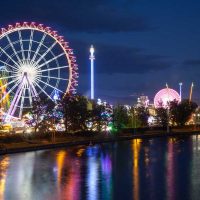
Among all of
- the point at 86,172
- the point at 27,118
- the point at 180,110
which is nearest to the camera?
the point at 86,172

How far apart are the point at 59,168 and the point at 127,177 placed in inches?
196

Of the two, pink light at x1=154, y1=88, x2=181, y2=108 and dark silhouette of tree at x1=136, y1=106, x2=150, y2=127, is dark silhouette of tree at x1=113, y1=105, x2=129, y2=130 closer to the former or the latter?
dark silhouette of tree at x1=136, y1=106, x2=150, y2=127

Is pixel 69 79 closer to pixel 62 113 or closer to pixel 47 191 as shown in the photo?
pixel 62 113

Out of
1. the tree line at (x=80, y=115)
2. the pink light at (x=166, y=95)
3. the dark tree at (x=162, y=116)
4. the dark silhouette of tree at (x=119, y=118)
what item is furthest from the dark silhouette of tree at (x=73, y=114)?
the pink light at (x=166, y=95)

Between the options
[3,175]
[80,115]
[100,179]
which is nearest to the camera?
[100,179]

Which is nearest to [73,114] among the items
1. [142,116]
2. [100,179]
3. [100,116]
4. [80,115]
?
[80,115]

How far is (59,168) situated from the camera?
1019 inches

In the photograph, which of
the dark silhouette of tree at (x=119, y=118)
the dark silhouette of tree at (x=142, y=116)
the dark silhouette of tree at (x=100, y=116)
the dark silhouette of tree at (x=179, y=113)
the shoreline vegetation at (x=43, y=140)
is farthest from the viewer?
the dark silhouette of tree at (x=179, y=113)

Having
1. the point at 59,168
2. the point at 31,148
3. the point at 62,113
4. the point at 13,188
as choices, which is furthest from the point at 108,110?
the point at 13,188

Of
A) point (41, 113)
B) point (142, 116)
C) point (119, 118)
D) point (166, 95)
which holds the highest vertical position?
point (166, 95)

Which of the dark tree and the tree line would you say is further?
the dark tree

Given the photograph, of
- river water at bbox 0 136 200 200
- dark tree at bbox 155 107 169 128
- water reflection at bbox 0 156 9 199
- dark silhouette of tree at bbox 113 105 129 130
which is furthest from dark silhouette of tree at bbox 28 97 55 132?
dark tree at bbox 155 107 169 128

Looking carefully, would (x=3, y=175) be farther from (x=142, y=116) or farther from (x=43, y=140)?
(x=142, y=116)

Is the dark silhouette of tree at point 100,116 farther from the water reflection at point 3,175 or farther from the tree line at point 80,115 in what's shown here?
Result: the water reflection at point 3,175
